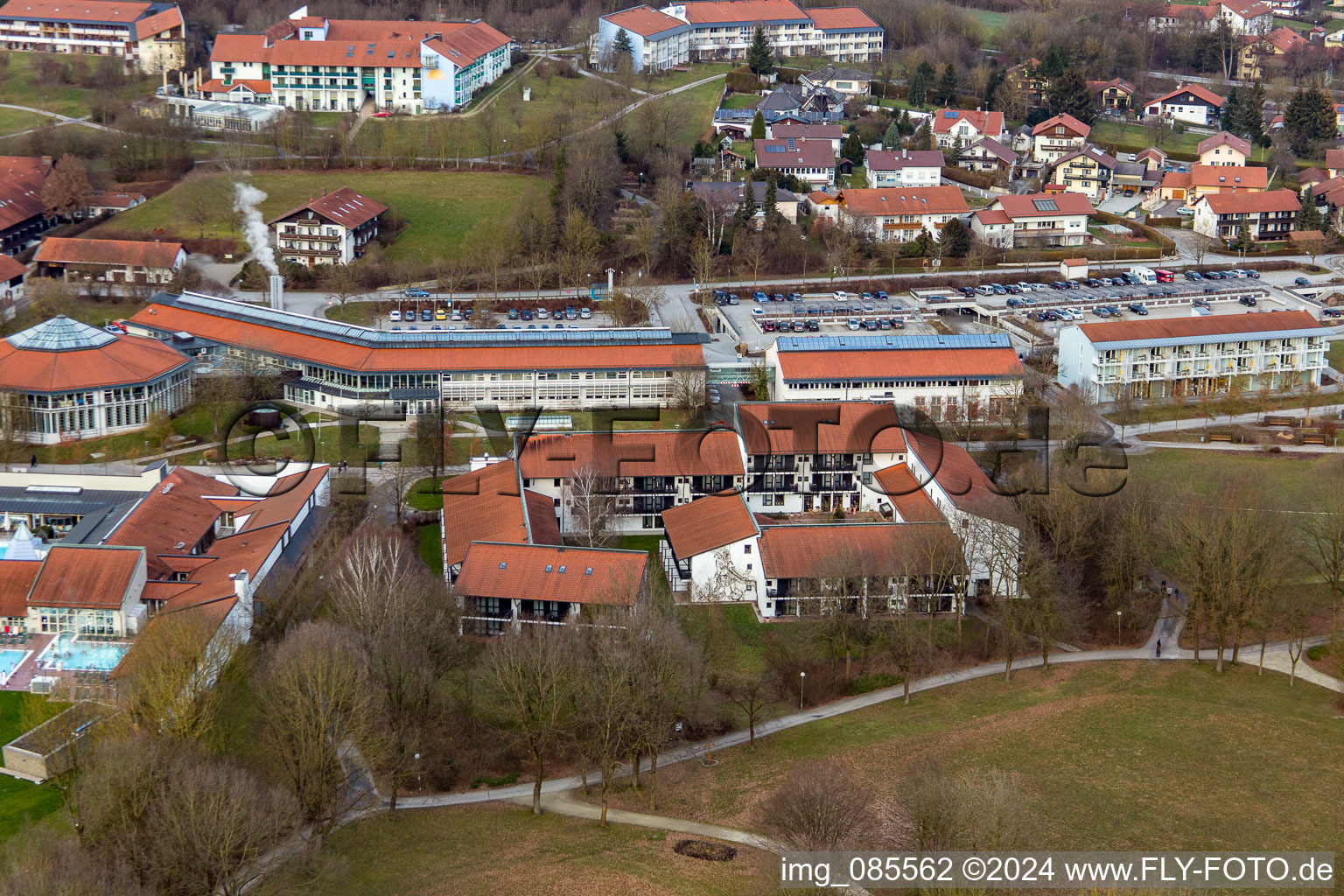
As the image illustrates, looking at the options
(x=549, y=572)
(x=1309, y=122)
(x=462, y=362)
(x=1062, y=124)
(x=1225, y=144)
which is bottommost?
(x=549, y=572)

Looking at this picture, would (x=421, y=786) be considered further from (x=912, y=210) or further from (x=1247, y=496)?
(x=912, y=210)

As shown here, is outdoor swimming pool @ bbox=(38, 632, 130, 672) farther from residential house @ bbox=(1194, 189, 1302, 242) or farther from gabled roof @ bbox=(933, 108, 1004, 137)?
gabled roof @ bbox=(933, 108, 1004, 137)

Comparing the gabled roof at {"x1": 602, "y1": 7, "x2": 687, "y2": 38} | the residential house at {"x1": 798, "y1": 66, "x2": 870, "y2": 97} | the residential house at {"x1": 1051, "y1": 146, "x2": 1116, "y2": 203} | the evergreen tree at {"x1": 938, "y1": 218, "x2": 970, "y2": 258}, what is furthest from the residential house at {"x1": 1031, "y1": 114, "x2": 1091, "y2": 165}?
the gabled roof at {"x1": 602, "y1": 7, "x2": 687, "y2": 38}

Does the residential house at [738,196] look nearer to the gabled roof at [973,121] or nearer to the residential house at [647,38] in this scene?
the gabled roof at [973,121]

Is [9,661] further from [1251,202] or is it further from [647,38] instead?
[647,38]

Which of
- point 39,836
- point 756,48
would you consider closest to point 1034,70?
point 756,48

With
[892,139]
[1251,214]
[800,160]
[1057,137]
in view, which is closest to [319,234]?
[800,160]
